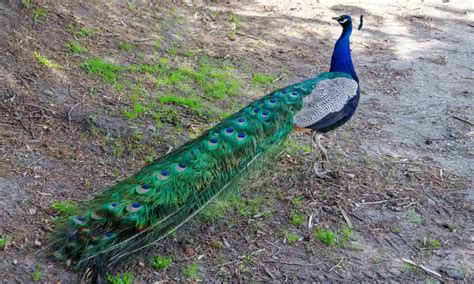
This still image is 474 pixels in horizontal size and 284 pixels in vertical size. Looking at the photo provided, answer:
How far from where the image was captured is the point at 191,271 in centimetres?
321

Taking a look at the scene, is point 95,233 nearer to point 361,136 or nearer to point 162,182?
point 162,182

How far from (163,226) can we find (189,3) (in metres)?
5.08

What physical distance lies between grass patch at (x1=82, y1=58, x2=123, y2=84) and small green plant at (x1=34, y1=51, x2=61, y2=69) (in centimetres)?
29

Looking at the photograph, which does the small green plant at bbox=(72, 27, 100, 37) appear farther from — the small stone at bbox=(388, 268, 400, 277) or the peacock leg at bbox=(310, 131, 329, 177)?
the small stone at bbox=(388, 268, 400, 277)

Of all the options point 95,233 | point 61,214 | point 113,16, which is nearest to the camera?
point 95,233

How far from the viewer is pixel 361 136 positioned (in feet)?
17.0

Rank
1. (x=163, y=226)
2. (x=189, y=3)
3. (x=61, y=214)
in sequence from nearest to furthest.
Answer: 1. (x=163, y=226)
2. (x=61, y=214)
3. (x=189, y=3)

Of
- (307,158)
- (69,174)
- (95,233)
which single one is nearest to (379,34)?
(307,158)

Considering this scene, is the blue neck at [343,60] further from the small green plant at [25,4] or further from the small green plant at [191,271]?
the small green plant at [25,4]

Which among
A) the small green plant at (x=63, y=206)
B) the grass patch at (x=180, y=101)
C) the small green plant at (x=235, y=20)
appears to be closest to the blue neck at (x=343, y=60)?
the grass patch at (x=180, y=101)

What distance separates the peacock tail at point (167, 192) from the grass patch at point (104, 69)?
1.91 metres

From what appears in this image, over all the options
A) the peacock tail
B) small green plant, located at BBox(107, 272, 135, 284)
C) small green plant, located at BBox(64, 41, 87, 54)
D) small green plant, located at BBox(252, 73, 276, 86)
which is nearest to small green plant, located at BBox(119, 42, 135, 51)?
small green plant, located at BBox(64, 41, 87, 54)

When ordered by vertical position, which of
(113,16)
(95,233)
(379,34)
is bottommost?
(379,34)

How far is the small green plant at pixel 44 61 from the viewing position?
5051 millimetres
